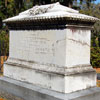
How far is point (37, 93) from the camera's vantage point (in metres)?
4.45

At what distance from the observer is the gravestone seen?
14.0ft

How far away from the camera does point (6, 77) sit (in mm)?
→ 5879

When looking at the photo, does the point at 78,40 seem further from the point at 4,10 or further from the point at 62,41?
the point at 4,10

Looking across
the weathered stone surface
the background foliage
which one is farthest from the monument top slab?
the background foliage

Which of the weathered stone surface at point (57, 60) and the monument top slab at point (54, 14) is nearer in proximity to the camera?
the monument top slab at point (54, 14)

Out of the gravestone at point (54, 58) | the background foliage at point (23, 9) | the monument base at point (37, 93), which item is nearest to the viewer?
the monument base at point (37, 93)

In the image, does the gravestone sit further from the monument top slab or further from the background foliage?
the background foliage

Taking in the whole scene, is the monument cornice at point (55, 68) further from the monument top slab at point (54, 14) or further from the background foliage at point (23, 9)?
the background foliage at point (23, 9)

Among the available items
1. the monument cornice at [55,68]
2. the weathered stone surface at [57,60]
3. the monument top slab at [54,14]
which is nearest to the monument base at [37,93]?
the weathered stone surface at [57,60]

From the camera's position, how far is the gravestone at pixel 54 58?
14.0 ft

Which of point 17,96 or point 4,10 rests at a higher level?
point 4,10

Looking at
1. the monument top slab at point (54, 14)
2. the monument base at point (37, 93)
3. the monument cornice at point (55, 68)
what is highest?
the monument top slab at point (54, 14)

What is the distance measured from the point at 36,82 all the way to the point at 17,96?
0.67 m

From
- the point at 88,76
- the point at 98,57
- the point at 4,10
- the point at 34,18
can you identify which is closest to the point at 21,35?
the point at 34,18
